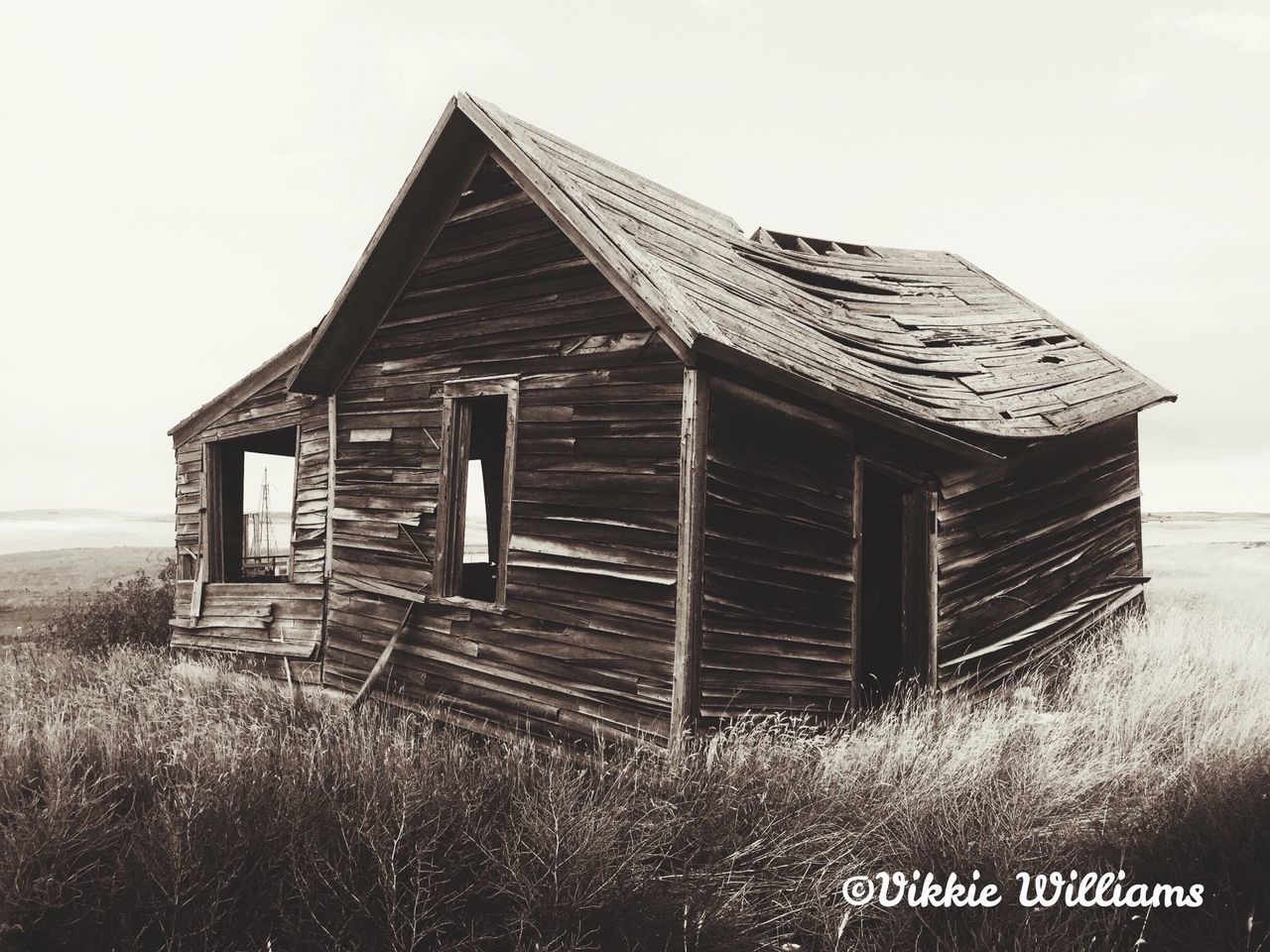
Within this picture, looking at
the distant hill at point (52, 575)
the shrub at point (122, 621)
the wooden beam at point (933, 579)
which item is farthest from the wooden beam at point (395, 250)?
the distant hill at point (52, 575)

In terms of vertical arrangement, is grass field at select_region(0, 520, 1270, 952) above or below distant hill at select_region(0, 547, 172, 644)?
above

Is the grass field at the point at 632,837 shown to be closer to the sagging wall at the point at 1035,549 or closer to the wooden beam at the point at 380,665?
the wooden beam at the point at 380,665

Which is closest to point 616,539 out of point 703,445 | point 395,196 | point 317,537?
point 703,445

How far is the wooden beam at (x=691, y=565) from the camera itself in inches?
236

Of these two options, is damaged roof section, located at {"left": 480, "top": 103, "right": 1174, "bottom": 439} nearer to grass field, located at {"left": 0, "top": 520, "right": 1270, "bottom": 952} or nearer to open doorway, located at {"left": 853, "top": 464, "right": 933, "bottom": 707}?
open doorway, located at {"left": 853, "top": 464, "right": 933, "bottom": 707}

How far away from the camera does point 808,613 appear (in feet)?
22.3

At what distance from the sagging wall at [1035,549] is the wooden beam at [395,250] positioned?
5.08 metres

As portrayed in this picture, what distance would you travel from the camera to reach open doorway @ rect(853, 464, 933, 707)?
7992 millimetres

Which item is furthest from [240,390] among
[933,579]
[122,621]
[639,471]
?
[933,579]

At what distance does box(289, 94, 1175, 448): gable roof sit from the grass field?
2.58 meters

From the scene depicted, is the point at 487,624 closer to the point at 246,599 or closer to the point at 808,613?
the point at 808,613

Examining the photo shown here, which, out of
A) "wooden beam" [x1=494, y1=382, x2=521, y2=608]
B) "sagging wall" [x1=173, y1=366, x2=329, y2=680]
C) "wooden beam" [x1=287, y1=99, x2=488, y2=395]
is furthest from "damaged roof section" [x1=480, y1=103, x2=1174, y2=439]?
"sagging wall" [x1=173, y1=366, x2=329, y2=680]

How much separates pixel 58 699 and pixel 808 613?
23.2ft

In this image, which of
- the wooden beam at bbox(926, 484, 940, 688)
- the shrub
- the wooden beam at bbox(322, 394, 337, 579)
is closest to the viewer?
the wooden beam at bbox(926, 484, 940, 688)
